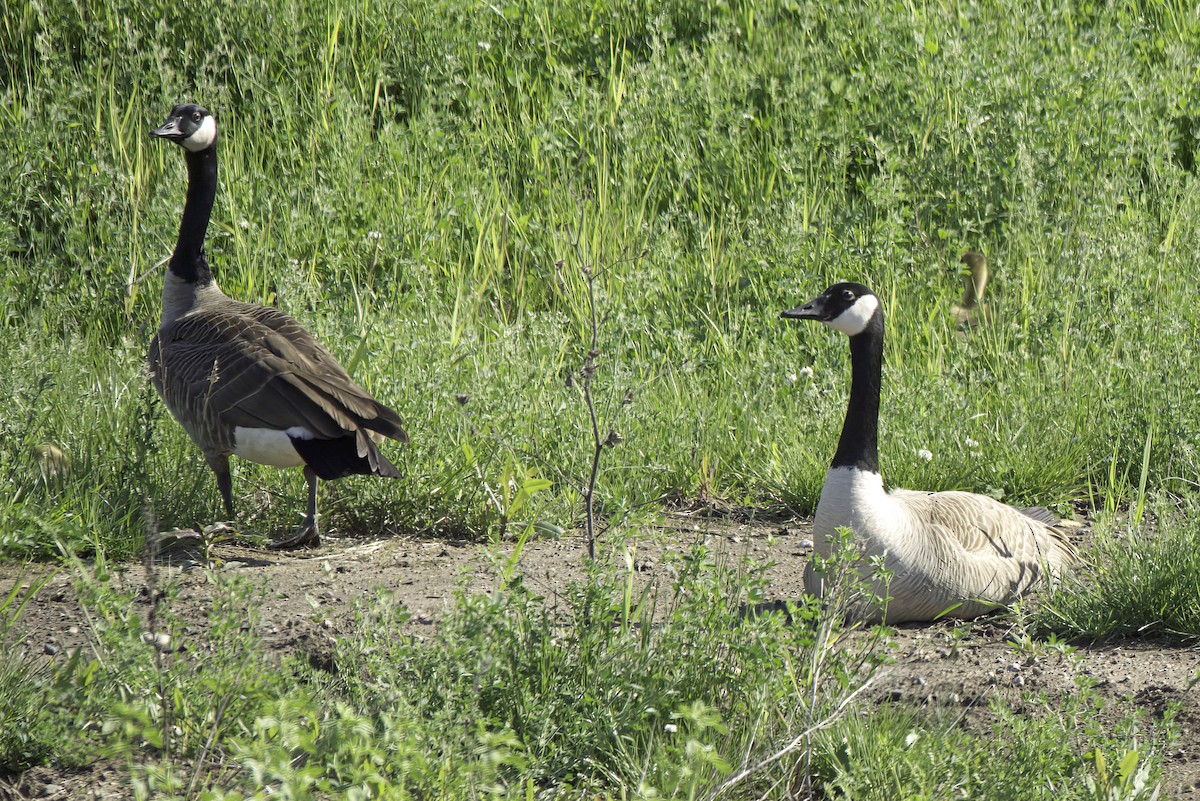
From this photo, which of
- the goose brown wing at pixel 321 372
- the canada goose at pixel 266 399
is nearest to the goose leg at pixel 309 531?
the canada goose at pixel 266 399

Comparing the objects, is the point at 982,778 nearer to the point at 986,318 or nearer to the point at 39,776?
the point at 39,776

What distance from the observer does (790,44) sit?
804 cm

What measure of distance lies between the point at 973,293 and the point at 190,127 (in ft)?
12.7

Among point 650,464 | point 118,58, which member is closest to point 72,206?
point 118,58

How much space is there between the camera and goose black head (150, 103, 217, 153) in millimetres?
5402

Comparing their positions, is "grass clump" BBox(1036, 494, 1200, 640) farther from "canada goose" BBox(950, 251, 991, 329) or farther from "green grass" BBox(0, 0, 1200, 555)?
"canada goose" BBox(950, 251, 991, 329)

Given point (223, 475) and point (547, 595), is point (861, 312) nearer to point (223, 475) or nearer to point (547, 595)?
point (547, 595)

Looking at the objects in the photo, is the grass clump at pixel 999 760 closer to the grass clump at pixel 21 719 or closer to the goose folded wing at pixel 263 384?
the grass clump at pixel 21 719

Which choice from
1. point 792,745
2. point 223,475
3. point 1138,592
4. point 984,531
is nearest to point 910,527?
point 984,531

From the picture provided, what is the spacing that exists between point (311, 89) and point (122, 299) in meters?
1.94

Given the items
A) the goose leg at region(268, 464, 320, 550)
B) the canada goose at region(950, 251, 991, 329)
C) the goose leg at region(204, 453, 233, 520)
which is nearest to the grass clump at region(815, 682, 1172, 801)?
the goose leg at region(268, 464, 320, 550)

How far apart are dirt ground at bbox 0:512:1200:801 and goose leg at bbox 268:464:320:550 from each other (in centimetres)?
5

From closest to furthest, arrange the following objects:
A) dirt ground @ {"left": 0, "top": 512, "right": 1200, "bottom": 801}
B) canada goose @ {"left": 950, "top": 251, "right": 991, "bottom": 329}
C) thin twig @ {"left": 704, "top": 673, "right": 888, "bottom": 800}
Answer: thin twig @ {"left": 704, "top": 673, "right": 888, "bottom": 800} → dirt ground @ {"left": 0, "top": 512, "right": 1200, "bottom": 801} → canada goose @ {"left": 950, "top": 251, "right": 991, "bottom": 329}

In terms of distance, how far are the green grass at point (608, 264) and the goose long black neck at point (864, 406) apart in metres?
0.77
